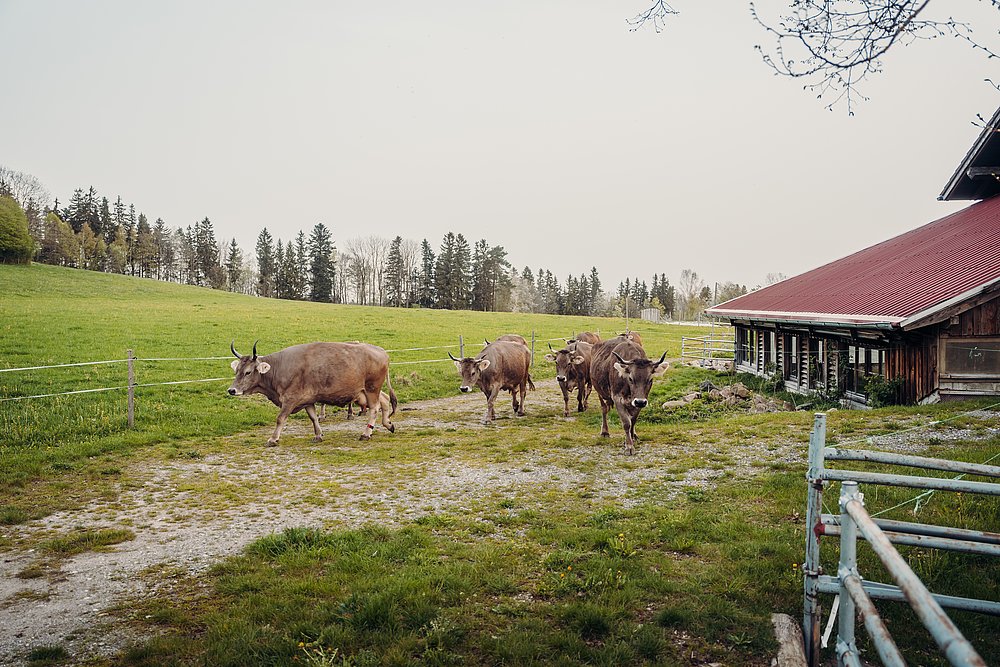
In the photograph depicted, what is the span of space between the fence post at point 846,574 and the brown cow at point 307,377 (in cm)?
998

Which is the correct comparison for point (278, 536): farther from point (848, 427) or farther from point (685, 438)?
point (848, 427)

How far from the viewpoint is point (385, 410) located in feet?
42.1

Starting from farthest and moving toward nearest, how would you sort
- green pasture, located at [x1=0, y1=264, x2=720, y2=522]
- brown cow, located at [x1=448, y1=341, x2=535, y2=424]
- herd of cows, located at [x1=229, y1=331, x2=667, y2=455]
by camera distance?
brown cow, located at [x1=448, y1=341, x2=535, y2=424] → herd of cows, located at [x1=229, y1=331, x2=667, y2=455] → green pasture, located at [x1=0, y1=264, x2=720, y2=522]

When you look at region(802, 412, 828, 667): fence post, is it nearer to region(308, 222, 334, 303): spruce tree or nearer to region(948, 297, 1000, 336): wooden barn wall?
region(948, 297, 1000, 336): wooden barn wall

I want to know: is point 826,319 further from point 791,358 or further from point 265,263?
point 265,263

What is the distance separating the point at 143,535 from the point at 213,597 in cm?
232

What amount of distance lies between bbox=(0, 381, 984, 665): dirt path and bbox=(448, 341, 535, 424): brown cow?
3614 mm

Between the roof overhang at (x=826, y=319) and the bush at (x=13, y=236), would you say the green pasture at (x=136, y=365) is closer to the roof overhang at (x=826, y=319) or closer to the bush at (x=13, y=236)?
the roof overhang at (x=826, y=319)

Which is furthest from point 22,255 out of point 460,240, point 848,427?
point 848,427

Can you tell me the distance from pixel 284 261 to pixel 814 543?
8566 cm

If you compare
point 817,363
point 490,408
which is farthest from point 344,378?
point 817,363

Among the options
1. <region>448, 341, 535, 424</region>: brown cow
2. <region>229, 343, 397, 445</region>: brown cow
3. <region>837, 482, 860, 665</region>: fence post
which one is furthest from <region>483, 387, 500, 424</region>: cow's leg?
<region>837, 482, 860, 665</region>: fence post

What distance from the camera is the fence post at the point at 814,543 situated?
385 cm

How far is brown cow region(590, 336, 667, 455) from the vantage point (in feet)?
33.8
